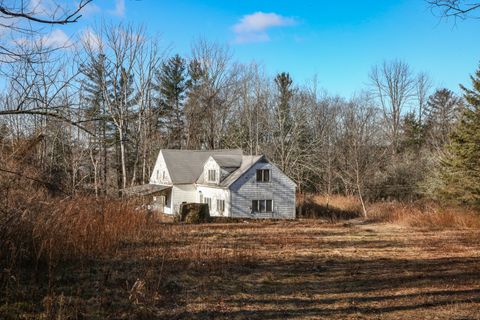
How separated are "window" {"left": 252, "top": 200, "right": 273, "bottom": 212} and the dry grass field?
17.4 meters

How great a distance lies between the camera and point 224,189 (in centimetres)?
2877

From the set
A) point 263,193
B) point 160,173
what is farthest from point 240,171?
point 160,173

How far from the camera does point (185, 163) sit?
3391cm

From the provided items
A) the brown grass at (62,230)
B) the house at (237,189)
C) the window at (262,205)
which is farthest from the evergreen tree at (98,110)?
the window at (262,205)

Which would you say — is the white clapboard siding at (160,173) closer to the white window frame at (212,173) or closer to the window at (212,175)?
the white window frame at (212,173)

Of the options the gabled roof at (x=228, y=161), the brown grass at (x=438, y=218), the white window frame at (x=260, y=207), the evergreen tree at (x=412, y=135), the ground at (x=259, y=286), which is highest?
the evergreen tree at (x=412, y=135)

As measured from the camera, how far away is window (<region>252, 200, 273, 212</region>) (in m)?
29.0

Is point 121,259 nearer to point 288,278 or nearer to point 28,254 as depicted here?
point 28,254

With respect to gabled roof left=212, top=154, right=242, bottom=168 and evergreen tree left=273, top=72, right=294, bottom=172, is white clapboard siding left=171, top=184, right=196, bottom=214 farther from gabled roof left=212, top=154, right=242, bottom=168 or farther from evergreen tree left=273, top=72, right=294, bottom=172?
evergreen tree left=273, top=72, right=294, bottom=172

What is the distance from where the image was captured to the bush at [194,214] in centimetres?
2207

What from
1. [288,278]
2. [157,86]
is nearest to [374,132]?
[157,86]

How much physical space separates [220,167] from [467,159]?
16029 millimetres

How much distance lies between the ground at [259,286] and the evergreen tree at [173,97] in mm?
32438

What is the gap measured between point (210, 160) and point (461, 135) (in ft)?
56.3
